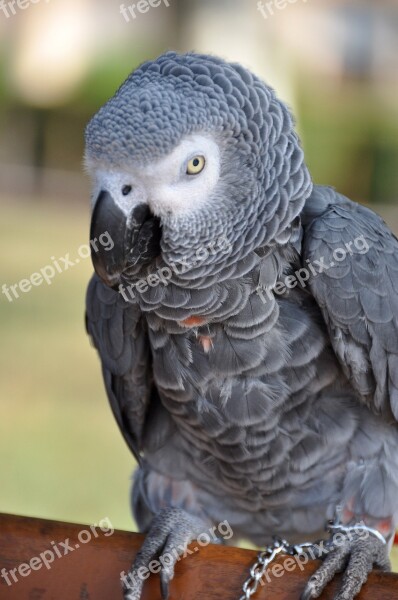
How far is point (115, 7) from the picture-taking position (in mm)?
7914

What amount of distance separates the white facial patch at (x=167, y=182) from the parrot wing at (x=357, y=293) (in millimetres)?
311

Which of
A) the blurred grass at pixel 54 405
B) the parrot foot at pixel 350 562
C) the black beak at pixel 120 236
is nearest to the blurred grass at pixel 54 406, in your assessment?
the blurred grass at pixel 54 405

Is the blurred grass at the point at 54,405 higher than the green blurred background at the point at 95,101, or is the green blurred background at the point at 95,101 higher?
the green blurred background at the point at 95,101

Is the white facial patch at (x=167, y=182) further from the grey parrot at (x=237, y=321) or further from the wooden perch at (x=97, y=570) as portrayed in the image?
the wooden perch at (x=97, y=570)

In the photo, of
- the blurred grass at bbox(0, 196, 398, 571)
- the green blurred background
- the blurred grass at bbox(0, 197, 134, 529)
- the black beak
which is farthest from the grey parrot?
the green blurred background

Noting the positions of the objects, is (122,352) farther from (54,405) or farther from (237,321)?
(54,405)

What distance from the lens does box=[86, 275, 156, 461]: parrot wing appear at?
1692 mm

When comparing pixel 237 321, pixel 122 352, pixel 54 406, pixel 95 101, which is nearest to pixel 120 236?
pixel 237 321

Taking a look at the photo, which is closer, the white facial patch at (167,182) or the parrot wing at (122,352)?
the white facial patch at (167,182)

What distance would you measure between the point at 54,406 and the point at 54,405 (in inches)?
0.5

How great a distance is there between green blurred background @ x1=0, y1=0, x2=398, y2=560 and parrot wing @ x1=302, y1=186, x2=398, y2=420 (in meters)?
3.33

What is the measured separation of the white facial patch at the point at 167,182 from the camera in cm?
124

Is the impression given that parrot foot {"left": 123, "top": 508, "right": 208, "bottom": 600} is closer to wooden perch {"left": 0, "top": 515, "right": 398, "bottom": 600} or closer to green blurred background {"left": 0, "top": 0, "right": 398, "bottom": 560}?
wooden perch {"left": 0, "top": 515, "right": 398, "bottom": 600}

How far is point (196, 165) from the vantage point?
1283mm
